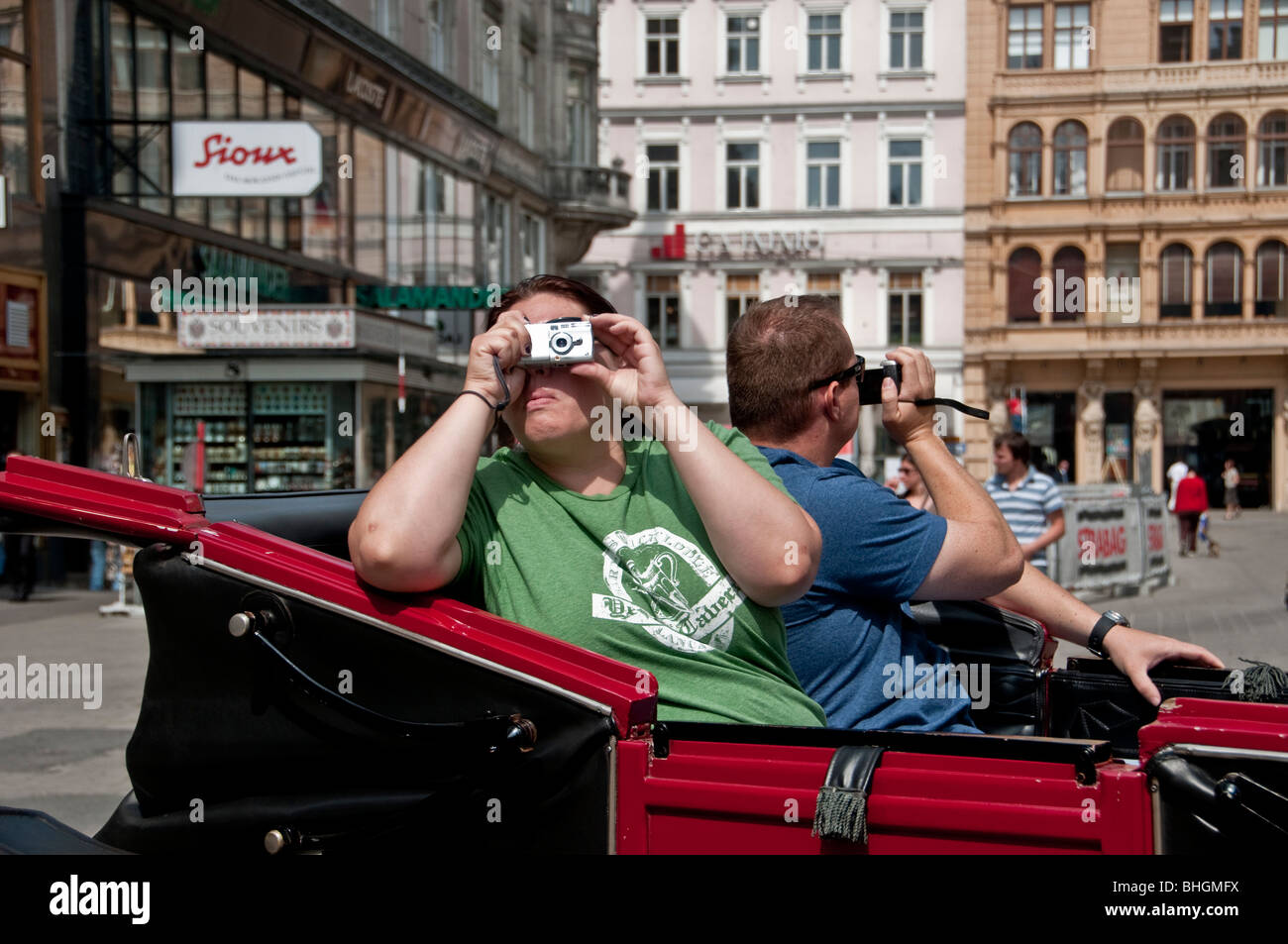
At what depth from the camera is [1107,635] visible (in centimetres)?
297

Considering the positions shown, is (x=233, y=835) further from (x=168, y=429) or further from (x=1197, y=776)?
(x=168, y=429)

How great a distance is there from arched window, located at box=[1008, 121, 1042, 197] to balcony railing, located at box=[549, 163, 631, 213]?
43.7 ft

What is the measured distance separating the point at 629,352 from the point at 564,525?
1.14 feet

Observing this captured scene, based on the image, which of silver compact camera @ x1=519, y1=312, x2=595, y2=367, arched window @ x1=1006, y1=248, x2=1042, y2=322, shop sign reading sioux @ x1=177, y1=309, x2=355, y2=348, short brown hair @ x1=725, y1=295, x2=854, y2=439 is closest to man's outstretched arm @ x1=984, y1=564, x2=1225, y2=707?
short brown hair @ x1=725, y1=295, x2=854, y2=439

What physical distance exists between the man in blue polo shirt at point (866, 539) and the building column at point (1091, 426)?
124 feet

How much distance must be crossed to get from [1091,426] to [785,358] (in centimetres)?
3825

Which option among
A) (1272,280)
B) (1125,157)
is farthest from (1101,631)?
(1272,280)

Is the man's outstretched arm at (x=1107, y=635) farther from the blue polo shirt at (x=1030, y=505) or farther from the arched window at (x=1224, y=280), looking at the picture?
the arched window at (x=1224, y=280)

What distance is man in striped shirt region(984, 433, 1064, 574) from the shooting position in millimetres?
9242

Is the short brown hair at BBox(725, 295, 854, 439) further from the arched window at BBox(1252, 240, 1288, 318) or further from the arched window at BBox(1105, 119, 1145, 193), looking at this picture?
the arched window at BBox(1252, 240, 1288, 318)

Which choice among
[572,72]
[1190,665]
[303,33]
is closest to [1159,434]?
[572,72]

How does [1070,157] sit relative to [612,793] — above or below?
above

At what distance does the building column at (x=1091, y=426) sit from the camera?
38500 mm

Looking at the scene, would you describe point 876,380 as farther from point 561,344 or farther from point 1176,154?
point 1176,154
